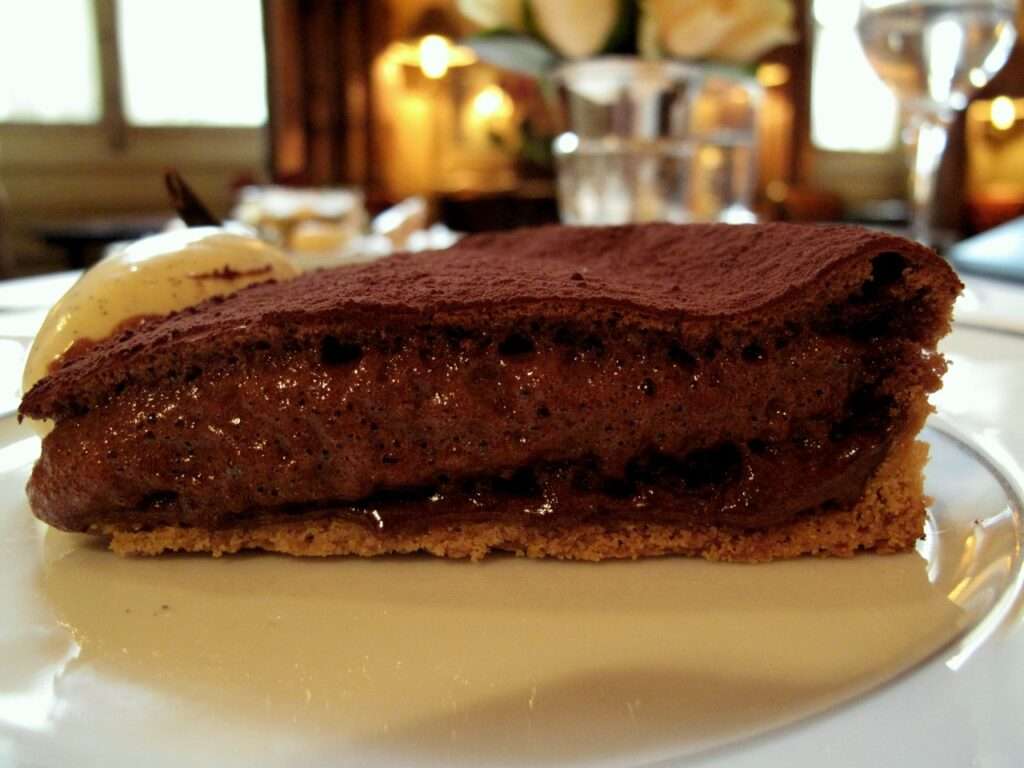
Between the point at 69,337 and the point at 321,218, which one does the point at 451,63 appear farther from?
the point at 69,337

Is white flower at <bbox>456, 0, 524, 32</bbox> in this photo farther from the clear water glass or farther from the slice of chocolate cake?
the slice of chocolate cake

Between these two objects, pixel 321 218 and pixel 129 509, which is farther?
pixel 321 218

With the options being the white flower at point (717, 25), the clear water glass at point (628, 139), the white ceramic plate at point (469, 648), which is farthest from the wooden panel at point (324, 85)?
the white ceramic plate at point (469, 648)

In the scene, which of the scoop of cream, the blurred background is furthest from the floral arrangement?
the blurred background

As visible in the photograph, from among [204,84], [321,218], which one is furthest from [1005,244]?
[204,84]

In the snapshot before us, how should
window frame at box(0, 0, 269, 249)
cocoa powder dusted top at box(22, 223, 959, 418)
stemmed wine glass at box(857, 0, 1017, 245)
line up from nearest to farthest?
cocoa powder dusted top at box(22, 223, 959, 418) → stemmed wine glass at box(857, 0, 1017, 245) → window frame at box(0, 0, 269, 249)

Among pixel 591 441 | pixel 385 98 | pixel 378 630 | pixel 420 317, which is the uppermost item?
pixel 385 98

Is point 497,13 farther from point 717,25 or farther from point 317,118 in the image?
point 317,118
